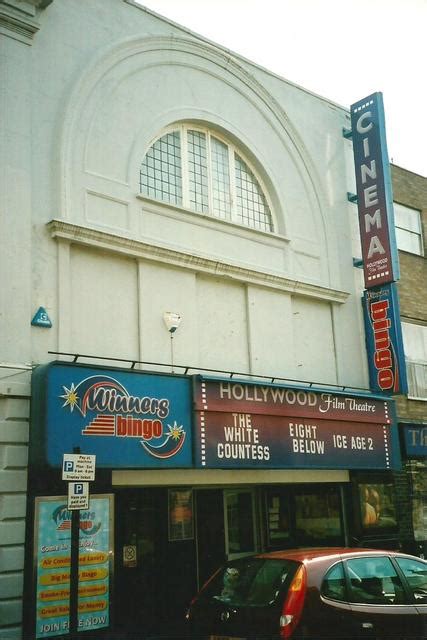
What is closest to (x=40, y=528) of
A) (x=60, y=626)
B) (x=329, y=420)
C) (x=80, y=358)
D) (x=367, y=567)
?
(x=60, y=626)

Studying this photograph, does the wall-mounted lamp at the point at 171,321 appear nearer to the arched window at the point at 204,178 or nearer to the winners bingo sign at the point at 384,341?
the arched window at the point at 204,178

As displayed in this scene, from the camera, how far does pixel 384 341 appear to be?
15672mm

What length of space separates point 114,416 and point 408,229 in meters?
11.3

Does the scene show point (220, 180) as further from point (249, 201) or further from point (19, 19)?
point (19, 19)

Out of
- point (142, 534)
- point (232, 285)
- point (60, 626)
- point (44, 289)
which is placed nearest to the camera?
point (60, 626)

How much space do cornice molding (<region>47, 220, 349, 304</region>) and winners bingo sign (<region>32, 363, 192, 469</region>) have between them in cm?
248

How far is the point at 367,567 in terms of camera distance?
8.35 m

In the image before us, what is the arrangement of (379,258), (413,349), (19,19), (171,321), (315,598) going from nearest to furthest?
(315,598) → (19,19) → (171,321) → (379,258) → (413,349)

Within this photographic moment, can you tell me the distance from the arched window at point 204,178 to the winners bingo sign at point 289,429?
3996 mm

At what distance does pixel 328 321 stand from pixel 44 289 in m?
7.09

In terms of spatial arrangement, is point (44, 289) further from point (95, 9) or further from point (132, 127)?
point (95, 9)

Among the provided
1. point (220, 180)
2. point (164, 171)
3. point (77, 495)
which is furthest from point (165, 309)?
point (77, 495)

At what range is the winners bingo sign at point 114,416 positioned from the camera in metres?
9.77

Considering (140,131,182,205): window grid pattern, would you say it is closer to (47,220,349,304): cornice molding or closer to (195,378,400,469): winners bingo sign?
(47,220,349,304): cornice molding
